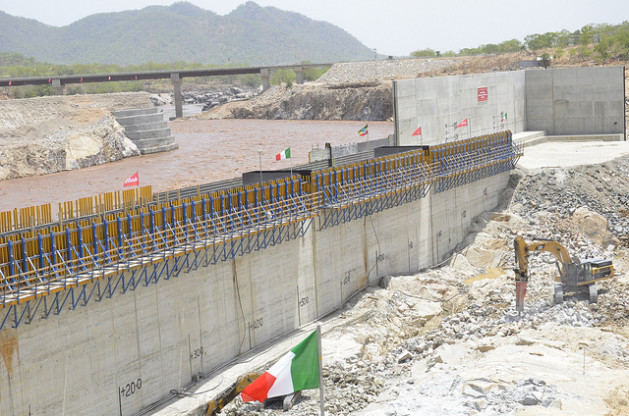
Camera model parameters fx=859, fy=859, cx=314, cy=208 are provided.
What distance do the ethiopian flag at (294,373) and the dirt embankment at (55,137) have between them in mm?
51525

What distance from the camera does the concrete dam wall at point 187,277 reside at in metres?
24.2

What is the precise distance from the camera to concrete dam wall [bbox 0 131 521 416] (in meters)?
24.2

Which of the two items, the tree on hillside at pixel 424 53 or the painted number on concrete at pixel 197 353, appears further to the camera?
the tree on hillside at pixel 424 53

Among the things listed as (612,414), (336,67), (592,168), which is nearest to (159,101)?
(336,67)

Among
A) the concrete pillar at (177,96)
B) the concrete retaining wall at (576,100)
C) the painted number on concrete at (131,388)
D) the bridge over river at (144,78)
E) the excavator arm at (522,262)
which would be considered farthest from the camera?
the concrete pillar at (177,96)

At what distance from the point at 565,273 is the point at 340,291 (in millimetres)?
9729

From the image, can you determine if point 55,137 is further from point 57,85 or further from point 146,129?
point 57,85

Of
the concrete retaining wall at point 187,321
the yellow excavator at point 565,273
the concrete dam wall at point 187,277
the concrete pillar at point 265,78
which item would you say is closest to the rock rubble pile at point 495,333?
the yellow excavator at point 565,273

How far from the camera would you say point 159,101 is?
186 meters

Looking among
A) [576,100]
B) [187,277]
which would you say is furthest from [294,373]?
[576,100]

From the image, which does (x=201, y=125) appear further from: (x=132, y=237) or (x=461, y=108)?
(x=132, y=237)

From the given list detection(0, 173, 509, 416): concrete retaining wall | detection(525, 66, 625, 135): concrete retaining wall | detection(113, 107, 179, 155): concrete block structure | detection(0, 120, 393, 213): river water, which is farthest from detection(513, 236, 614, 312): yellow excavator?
detection(113, 107, 179, 155): concrete block structure

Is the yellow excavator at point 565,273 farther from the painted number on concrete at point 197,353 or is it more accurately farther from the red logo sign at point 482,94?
the red logo sign at point 482,94

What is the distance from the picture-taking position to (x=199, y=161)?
75.4 meters
